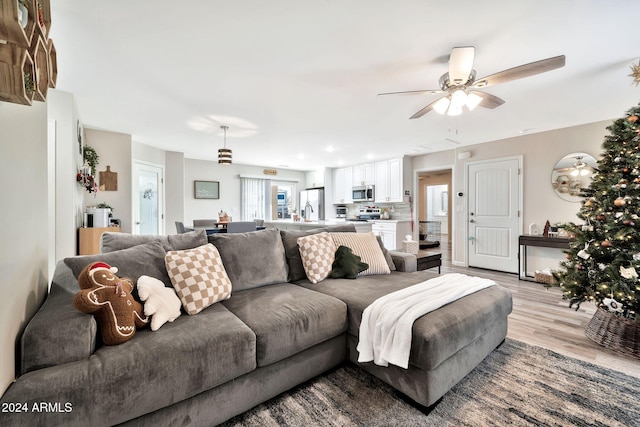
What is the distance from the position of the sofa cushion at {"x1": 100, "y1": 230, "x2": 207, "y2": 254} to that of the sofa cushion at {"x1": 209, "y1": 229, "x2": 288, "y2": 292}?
0.42 feet

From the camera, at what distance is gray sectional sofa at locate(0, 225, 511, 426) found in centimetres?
105

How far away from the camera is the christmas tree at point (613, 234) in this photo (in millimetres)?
2160

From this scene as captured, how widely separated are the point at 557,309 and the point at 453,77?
2.86 meters

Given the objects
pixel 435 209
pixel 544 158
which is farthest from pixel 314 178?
pixel 544 158

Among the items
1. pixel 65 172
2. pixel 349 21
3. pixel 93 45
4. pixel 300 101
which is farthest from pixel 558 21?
pixel 65 172

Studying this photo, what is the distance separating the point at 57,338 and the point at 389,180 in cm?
606

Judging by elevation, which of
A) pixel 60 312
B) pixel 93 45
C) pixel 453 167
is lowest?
pixel 60 312

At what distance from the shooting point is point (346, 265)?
2441 mm

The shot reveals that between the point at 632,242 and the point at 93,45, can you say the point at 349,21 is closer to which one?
the point at 93,45

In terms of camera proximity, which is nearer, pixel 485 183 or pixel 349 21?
pixel 349 21

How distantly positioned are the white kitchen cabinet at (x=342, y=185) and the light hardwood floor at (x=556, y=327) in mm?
4343

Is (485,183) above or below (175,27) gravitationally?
below

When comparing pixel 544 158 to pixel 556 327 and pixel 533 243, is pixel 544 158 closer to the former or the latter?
pixel 533 243

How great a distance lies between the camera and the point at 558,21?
1.76 m
